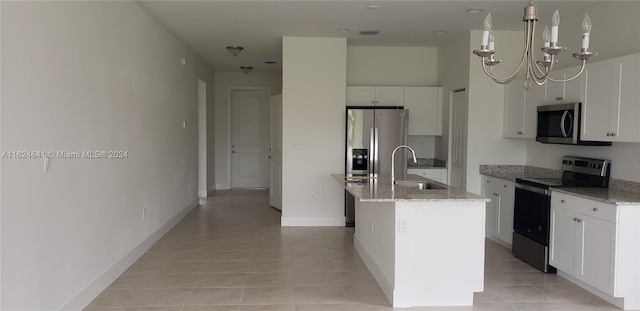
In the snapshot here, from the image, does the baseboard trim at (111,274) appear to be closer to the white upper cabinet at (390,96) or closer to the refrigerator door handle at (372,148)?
the refrigerator door handle at (372,148)

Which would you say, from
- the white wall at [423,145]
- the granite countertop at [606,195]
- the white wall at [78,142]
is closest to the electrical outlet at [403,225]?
the granite countertop at [606,195]

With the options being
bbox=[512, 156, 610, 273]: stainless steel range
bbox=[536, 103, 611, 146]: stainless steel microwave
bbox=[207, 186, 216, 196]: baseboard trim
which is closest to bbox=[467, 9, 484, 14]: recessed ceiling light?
bbox=[536, 103, 611, 146]: stainless steel microwave

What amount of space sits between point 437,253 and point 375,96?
3644mm

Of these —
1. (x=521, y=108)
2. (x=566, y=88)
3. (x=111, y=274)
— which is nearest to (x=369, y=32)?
(x=521, y=108)

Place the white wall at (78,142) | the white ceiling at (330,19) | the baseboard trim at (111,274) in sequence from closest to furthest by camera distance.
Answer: the white wall at (78,142)
the baseboard trim at (111,274)
the white ceiling at (330,19)

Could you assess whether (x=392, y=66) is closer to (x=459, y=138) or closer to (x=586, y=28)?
(x=459, y=138)

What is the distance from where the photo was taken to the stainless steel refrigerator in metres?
6.41

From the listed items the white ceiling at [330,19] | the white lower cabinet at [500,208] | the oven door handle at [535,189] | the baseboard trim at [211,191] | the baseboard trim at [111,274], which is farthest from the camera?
the baseboard trim at [211,191]

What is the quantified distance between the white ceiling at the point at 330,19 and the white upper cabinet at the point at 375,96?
661 mm

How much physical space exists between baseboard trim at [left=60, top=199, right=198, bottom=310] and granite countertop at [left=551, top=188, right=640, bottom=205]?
12.9 ft

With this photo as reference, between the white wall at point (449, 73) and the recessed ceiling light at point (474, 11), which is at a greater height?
the recessed ceiling light at point (474, 11)

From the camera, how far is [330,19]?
5.32 metres

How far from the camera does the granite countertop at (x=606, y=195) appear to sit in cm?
347

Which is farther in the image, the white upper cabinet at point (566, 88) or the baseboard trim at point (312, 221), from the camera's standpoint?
the baseboard trim at point (312, 221)
